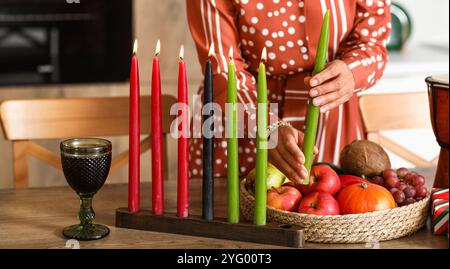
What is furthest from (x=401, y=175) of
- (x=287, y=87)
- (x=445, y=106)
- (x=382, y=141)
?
(x=382, y=141)

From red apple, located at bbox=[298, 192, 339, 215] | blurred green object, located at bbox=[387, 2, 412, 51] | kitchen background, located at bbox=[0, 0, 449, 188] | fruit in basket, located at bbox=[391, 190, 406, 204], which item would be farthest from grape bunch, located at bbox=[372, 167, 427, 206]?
blurred green object, located at bbox=[387, 2, 412, 51]

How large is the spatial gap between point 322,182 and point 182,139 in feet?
0.87

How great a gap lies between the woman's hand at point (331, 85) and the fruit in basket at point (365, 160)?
10 centimetres

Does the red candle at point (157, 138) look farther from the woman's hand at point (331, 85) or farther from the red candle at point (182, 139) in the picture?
the woman's hand at point (331, 85)

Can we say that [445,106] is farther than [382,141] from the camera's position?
No

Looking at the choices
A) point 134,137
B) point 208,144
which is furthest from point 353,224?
point 134,137

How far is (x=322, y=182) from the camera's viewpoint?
135 centimetres

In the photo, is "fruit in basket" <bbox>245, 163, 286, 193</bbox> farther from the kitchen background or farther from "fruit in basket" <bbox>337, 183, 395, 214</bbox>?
the kitchen background

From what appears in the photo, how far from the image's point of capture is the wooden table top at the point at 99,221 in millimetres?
1304

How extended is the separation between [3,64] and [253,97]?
68.7 inches

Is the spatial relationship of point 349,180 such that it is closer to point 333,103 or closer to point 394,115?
point 333,103

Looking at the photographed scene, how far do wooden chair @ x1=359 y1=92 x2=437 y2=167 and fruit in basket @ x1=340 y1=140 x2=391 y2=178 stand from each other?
57cm

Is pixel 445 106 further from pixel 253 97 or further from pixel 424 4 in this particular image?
pixel 424 4
